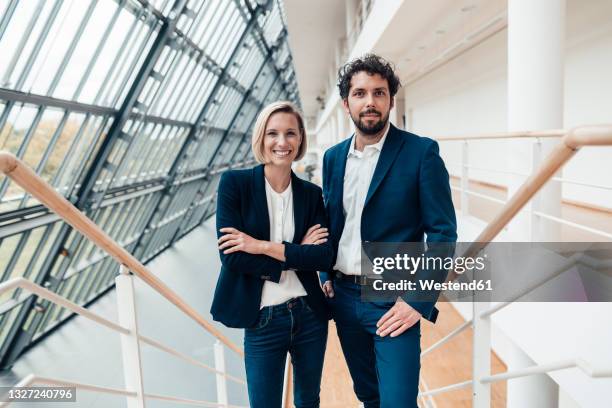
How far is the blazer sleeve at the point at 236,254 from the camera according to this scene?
5.35ft

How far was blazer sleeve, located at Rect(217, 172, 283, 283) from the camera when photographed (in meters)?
1.63

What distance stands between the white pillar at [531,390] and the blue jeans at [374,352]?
1799 millimetres

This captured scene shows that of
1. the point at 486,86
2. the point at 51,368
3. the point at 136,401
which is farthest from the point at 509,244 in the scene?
the point at 51,368

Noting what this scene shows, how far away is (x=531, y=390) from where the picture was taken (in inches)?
126

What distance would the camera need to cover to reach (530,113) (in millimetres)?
3211

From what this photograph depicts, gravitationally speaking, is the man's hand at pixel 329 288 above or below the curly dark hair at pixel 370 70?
below

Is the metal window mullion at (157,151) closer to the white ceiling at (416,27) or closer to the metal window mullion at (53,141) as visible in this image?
the metal window mullion at (53,141)

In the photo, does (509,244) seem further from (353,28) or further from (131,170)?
(353,28)

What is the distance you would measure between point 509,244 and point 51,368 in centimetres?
675

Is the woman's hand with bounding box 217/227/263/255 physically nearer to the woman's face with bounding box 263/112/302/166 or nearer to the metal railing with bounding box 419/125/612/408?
the woman's face with bounding box 263/112/302/166

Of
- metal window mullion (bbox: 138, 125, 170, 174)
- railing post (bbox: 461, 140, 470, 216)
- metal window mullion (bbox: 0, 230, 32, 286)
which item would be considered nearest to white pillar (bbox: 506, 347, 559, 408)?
railing post (bbox: 461, 140, 470, 216)

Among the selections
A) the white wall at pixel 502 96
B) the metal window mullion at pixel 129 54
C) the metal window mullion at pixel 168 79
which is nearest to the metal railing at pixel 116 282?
the white wall at pixel 502 96

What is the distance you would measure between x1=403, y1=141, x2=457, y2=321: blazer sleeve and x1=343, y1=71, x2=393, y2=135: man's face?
203mm

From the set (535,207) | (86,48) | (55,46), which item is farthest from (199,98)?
(535,207)
